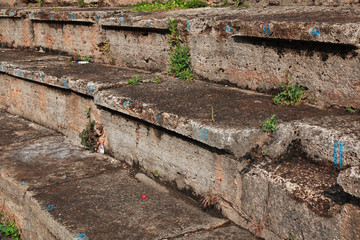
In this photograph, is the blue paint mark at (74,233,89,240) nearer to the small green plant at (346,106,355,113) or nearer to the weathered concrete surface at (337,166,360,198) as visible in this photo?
the weathered concrete surface at (337,166,360,198)

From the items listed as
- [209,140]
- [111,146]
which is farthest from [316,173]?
[111,146]

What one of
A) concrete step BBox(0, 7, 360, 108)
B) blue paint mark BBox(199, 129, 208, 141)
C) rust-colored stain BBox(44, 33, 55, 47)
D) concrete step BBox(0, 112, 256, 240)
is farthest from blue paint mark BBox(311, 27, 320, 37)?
rust-colored stain BBox(44, 33, 55, 47)

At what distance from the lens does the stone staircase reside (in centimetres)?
211

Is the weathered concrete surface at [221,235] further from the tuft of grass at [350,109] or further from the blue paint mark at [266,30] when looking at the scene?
the blue paint mark at [266,30]

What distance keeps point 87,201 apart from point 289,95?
1466mm

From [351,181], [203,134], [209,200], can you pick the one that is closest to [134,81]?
[203,134]

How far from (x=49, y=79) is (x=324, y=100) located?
99.0 inches

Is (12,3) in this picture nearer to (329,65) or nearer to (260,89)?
(260,89)

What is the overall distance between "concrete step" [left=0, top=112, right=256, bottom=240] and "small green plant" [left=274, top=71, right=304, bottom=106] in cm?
88

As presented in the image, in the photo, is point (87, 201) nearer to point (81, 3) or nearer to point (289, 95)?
point (289, 95)

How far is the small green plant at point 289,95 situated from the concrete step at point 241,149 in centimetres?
7

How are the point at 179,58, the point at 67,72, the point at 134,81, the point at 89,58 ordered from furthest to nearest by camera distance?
1. the point at 89,58
2. the point at 67,72
3. the point at 179,58
4. the point at 134,81

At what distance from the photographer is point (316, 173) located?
2.17 meters

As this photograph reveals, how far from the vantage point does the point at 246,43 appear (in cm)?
313
